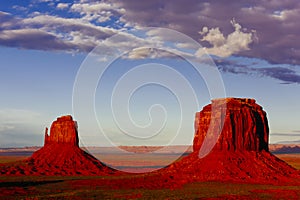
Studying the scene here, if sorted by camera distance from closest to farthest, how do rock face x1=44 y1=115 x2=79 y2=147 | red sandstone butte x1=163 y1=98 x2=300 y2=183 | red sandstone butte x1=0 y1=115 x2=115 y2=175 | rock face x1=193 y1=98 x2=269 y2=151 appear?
red sandstone butte x1=163 y1=98 x2=300 y2=183, rock face x1=193 y1=98 x2=269 y2=151, red sandstone butte x1=0 y1=115 x2=115 y2=175, rock face x1=44 y1=115 x2=79 y2=147

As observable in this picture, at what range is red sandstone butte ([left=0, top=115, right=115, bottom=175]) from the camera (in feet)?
413

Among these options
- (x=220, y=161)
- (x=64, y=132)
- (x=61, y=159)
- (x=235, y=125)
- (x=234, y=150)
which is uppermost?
(x=235, y=125)

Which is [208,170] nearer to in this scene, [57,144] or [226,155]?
[226,155]

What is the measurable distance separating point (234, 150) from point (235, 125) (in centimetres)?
708

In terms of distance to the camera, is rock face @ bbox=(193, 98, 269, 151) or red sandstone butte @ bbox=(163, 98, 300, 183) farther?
rock face @ bbox=(193, 98, 269, 151)

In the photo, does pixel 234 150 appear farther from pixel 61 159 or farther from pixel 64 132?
pixel 64 132

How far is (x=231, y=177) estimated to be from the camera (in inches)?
3725

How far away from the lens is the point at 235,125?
367ft

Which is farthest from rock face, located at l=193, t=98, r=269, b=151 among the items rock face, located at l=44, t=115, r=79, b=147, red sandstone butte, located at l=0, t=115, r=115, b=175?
rock face, located at l=44, t=115, r=79, b=147

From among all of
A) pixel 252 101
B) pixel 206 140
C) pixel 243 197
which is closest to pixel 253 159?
pixel 206 140

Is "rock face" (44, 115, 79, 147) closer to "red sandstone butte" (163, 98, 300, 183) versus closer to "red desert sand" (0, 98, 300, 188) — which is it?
"red desert sand" (0, 98, 300, 188)

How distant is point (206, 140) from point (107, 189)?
144 feet

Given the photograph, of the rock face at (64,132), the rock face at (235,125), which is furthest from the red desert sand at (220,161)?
the rock face at (64,132)

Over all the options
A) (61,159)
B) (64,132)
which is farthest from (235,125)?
(64,132)
